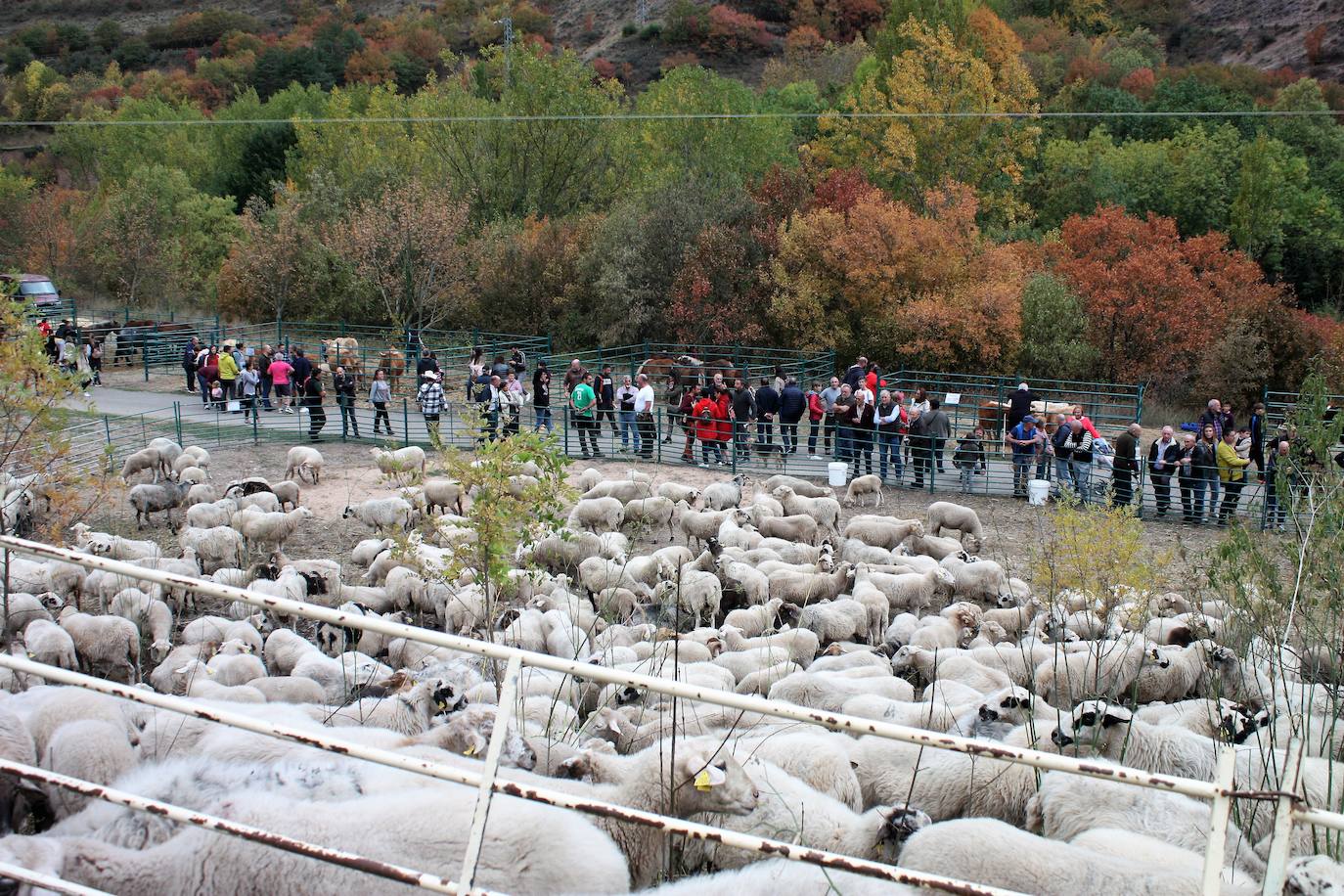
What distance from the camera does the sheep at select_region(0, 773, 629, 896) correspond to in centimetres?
416

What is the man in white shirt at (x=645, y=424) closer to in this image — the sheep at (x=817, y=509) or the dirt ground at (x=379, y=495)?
the dirt ground at (x=379, y=495)

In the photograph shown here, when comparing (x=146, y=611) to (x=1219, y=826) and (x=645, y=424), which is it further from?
(x=645, y=424)

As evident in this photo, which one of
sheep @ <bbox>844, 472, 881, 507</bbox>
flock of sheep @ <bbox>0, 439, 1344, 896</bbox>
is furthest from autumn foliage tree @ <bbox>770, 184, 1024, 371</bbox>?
flock of sheep @ <bbox>0, 439, 1344, 896</bbox>

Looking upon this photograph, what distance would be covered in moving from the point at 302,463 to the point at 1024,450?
11823 mm

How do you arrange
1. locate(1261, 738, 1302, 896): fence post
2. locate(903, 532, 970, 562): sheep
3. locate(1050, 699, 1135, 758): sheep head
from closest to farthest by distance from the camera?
1. locate(1261, 738, 1302, 896): fence post
2. locate(1050, 699, 1135, 758): sheep head
3. locate(903, 532, 970, 562): sheep

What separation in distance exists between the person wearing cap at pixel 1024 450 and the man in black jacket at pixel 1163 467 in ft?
5.66

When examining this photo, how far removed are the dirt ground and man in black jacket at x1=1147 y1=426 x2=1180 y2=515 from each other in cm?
40

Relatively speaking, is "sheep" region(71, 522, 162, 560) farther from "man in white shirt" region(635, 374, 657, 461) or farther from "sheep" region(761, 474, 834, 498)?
"man in white shirt" region(635, 374, 657, 461)

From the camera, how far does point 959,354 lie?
2903 centimetres

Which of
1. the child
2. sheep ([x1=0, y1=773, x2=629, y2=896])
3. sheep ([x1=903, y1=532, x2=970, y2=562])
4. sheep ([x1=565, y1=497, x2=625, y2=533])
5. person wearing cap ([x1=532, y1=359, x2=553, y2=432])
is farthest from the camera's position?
person wearing cap ([x1=532, y1=359, x2=553, y2=432])

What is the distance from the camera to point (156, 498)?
53.2 ft

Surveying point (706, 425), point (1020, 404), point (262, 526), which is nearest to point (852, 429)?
point (706, 425)

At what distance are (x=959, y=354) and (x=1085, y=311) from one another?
4.29 meters

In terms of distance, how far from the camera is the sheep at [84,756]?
5.28 metres
